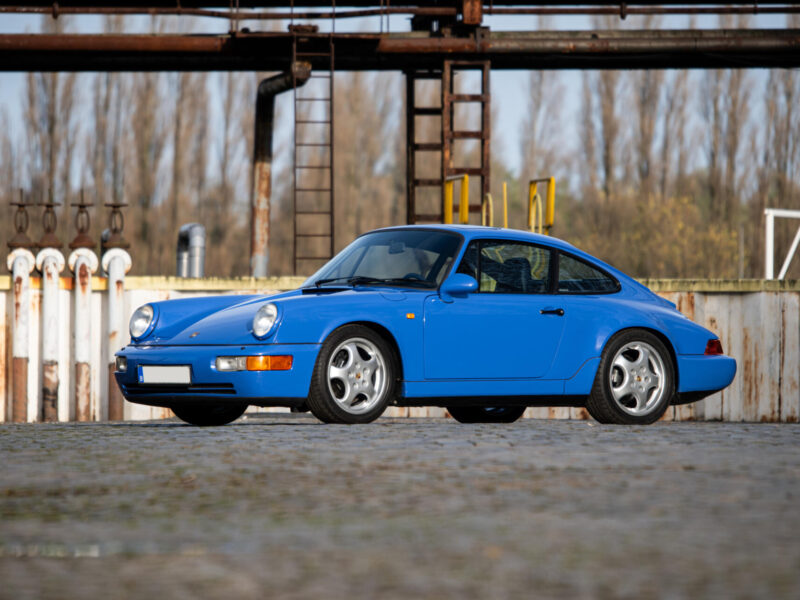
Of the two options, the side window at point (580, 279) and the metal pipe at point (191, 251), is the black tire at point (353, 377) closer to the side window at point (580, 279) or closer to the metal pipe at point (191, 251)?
the side window at point (580, 279)

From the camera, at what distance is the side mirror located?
859 centimetres

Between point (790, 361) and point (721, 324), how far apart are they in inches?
33.7

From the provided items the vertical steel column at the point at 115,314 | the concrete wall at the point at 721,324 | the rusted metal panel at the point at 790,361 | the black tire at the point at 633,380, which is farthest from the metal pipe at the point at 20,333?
the rusted metal panel at the point at 790,361

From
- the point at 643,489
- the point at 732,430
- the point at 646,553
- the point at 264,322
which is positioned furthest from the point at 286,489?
the point at 732,430

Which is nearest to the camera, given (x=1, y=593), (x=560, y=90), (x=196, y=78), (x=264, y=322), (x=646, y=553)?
(x=1, y=593)

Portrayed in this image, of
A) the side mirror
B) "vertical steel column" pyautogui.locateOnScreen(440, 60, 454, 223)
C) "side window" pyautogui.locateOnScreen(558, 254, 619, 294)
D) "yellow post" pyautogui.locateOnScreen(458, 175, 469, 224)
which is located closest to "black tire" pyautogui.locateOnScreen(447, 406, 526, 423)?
"side window" pyautogui.locateOnScreen(558, 254, 619, 294)

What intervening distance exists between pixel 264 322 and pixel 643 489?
10.9 ft

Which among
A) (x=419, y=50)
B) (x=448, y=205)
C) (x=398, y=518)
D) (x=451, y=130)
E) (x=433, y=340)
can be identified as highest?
(x=419, y=50)

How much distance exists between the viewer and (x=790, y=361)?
14594mm

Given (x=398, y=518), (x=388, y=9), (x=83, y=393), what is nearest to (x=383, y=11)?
(x=388, y=9)

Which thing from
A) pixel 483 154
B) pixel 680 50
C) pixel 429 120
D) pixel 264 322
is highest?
pixel 429 120

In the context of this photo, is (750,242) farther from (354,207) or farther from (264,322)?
(264,322)

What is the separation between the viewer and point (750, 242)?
4284 cm

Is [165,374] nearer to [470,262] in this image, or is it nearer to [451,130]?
[470,262]
